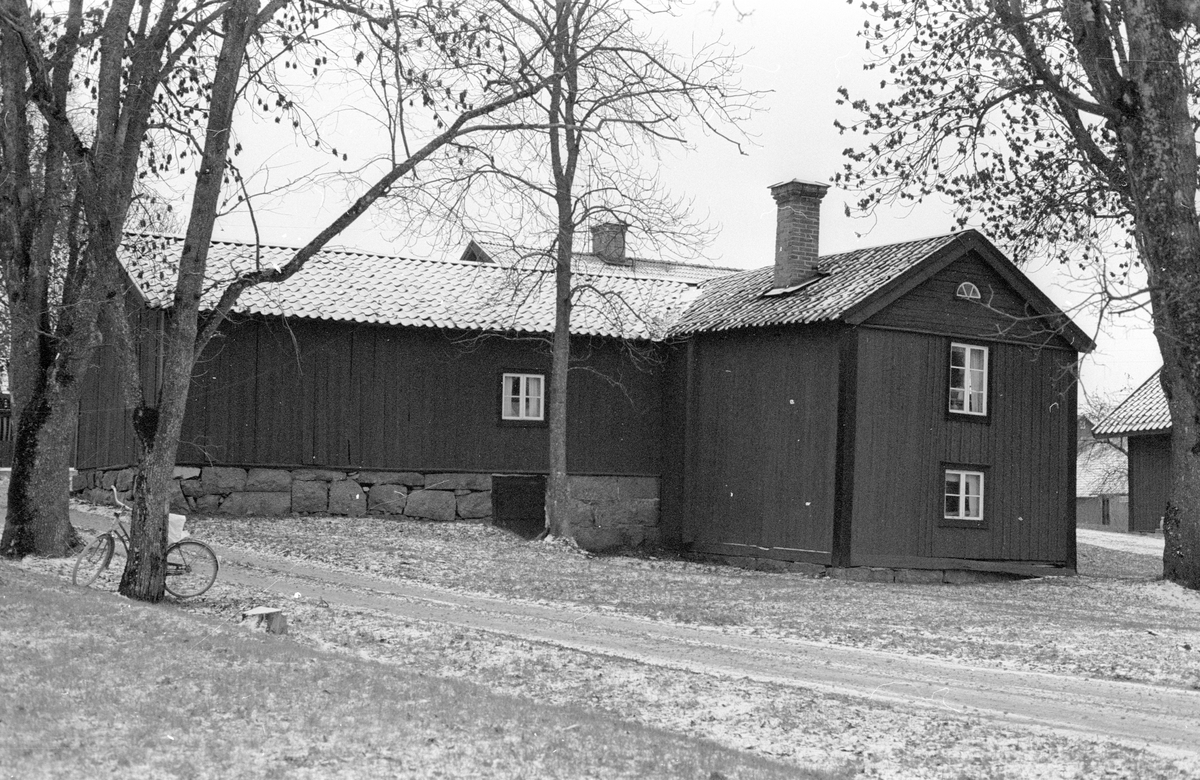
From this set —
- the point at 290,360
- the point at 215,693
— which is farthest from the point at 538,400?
the point at 215,693

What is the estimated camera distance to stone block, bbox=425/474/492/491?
85.4ft

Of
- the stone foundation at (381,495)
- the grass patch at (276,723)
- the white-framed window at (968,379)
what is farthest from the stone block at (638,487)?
the grass patch at (276,723)

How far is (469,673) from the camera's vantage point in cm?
1120

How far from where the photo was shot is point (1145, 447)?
39.3 m

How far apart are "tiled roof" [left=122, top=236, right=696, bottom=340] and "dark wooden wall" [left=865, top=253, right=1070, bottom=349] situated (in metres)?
5.01

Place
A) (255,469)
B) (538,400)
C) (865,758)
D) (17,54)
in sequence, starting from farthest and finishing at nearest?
(538,400) < (255,469) < (17,54) < (865,758)

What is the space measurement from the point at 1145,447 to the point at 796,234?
18.8 meters

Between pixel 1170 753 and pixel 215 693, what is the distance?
645 cm

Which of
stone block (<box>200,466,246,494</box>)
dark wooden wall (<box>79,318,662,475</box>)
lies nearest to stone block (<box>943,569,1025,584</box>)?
dark wooden wall (<box>79,318,662,475</box>)

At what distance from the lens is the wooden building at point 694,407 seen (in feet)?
76.7

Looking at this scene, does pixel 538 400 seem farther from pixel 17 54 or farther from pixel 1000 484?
pixel 17 54

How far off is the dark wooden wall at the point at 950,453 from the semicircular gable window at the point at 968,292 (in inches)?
34.5

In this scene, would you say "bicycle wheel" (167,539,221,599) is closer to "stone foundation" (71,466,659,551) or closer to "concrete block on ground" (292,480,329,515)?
"stone foundation" (71,466,659,551)

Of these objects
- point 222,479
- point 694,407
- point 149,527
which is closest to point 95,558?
point 149,527
